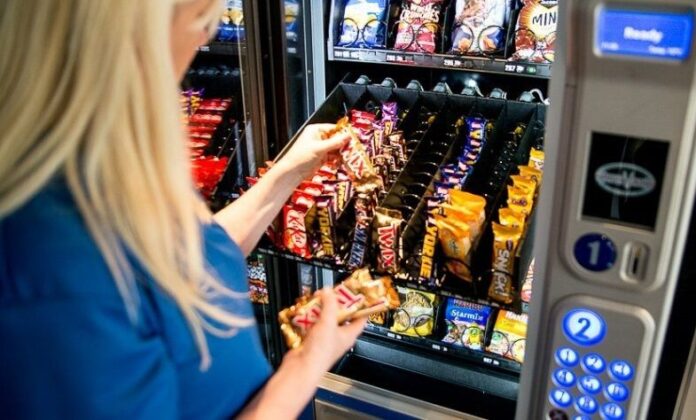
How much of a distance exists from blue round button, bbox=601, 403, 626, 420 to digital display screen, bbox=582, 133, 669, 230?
289 millimetres

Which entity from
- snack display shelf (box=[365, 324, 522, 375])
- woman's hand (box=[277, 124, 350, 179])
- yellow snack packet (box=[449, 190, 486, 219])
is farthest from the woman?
snack display shelf (box=[365, 324, 522, 375])

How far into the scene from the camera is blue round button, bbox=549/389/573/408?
102 centimetres

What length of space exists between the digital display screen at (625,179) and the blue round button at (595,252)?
0.03 meters

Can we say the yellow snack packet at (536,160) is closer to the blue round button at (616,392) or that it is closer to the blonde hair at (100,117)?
the blue round button at (616,392)

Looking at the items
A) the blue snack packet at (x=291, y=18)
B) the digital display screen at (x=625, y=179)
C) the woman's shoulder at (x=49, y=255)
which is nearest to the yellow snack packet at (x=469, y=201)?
the digital display screen at (x=625, y=179)

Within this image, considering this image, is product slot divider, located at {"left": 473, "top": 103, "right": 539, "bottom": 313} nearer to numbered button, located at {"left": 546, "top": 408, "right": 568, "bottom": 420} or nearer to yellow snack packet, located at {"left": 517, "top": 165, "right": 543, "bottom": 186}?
yellow snack packet, located at {"left": 517, "top": 165, "right": 543, "bottom": 186}

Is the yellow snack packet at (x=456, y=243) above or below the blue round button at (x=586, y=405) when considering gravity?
above

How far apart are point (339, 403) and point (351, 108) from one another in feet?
2.33

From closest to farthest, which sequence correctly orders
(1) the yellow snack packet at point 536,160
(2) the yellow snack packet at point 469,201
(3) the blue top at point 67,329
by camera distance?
(3) the blue top at point 67,329
(2) the yellow snack packet at point 469,201
(1) the yellow snack packet at point 536,160

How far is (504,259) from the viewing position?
1.22 meters

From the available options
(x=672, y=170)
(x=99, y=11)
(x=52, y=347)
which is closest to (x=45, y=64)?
(x=99, y=11)

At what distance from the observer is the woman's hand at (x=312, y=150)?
4.45 feet

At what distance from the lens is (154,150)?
2.49 feet

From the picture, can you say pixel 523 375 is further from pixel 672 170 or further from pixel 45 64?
pixel 45 64
